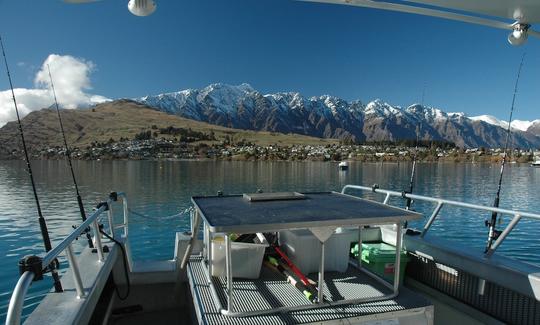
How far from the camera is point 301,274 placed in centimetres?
418

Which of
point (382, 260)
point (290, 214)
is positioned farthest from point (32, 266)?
point (382, 260)

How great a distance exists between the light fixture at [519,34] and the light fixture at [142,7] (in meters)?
3.15

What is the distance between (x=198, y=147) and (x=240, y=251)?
7273 inches

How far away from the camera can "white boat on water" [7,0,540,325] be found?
3.25 m

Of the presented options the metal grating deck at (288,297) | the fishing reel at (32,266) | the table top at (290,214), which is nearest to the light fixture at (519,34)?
the table top at (290,214)

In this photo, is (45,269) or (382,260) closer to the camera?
(45,269)

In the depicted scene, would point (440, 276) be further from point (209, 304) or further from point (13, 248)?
point (13, 248)

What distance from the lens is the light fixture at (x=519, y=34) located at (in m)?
3.32

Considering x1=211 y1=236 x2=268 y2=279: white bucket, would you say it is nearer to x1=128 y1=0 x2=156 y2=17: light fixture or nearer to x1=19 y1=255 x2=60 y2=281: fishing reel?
x1=19 y1=255 x2=60 y2=281: fishing reel

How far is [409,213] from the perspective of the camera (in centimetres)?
366

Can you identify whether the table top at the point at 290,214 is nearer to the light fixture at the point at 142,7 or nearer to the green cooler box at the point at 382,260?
the green cooler box at the point at 382,260

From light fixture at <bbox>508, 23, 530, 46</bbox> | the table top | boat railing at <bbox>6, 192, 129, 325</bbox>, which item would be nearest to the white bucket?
the table top

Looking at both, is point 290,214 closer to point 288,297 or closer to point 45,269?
point 288,297

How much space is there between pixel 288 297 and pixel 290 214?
87 cm
